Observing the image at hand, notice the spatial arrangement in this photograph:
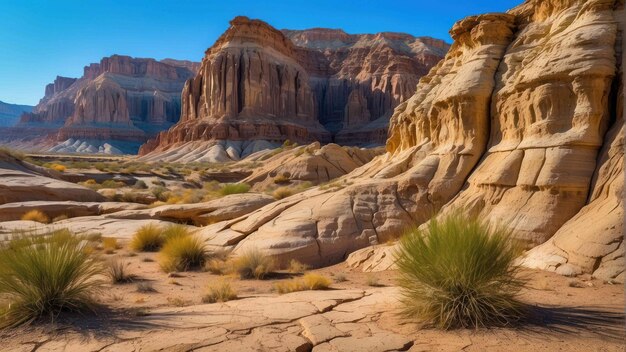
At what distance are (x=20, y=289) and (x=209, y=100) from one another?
76273 mm

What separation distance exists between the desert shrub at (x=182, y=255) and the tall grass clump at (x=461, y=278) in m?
7.35

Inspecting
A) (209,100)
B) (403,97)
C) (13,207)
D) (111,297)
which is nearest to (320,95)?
(403,97)

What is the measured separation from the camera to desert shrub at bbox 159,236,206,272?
1080 centimetres

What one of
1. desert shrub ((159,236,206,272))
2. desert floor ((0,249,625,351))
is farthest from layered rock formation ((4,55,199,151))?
desert floor ((0,249,625,351))

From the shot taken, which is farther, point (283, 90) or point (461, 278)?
point (283, 90)

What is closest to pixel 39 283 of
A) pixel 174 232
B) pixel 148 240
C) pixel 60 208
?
pixel 174 232

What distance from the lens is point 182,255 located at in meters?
11.1

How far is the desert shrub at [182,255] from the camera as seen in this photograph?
10805mm

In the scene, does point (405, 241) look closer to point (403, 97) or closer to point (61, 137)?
point (403, 97)

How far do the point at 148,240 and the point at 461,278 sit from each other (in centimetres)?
1133

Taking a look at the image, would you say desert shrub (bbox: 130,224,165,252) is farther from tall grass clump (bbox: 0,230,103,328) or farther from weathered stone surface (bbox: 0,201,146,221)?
tall grass clump (bbox: 0,230,103,328)

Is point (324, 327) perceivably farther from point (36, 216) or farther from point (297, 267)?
point (36, 216)

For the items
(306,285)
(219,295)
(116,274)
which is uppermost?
(219,295)

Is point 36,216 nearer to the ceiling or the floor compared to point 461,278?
nearer to the floor
